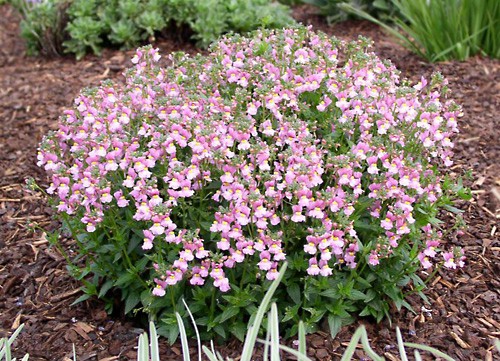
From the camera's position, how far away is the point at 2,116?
5074 mm

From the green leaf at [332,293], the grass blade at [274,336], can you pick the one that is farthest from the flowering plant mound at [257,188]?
the grass blade at [274,336]

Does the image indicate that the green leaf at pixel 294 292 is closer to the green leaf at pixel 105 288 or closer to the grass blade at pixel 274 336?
the grass blade at pixel 274 336

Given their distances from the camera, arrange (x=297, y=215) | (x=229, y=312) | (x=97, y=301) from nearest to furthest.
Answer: (x=297, y=215), (x=229, y=312), (x=97, y=301)

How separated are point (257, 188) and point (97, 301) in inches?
43.8

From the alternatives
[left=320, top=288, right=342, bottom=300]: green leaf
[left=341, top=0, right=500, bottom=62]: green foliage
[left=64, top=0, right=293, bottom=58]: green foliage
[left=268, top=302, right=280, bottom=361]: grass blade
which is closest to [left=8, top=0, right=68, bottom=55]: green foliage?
[left=64, top=0, right=293, bottom=58]: green foliage

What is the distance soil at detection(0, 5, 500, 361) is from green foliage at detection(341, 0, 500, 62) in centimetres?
13

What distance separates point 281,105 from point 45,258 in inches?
59.8

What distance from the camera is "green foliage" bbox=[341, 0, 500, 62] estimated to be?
A: 5320 mm

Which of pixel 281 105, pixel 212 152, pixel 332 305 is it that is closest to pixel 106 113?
pixel 212 152

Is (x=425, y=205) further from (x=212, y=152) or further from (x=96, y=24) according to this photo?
(x=96, y=24)

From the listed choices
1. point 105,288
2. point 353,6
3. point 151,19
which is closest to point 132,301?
point 105,288

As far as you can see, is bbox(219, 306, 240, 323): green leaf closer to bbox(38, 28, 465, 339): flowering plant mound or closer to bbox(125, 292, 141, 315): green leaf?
bbox(38, 28, 465, 339): flowering plant mound

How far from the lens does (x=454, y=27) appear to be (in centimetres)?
535

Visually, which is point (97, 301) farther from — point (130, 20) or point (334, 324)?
point (130, 20)
